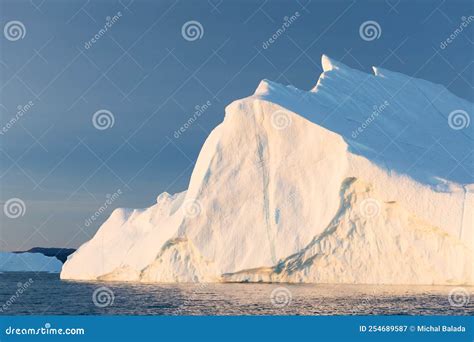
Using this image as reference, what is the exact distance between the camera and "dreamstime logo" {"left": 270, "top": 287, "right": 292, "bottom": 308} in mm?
20178

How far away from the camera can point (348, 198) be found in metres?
28.3

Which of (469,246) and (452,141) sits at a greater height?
(452,141)

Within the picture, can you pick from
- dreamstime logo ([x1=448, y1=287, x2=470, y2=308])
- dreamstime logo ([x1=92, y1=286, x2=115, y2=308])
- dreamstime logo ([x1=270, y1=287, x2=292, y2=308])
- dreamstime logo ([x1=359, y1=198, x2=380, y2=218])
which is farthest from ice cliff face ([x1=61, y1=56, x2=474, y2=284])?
dreamstime logo ([x1=270, y1=287, x2=292, y2=308])

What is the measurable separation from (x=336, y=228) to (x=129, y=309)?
10373mm

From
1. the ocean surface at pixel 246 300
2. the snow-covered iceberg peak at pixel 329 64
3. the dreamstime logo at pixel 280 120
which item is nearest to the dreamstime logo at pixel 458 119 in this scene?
the snow-covered iceberg peak at pixel 329 64

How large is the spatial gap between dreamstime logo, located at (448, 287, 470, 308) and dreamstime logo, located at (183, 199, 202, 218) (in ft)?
32.2

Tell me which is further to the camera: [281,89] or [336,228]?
[281,89]

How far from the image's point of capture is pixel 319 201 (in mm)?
28828

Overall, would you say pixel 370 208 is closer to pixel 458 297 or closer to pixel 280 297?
pixel 458 297

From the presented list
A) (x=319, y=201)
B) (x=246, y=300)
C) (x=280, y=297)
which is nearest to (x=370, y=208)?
(x=319, y=201)

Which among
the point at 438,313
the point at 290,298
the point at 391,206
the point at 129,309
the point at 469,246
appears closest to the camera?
the point at 438,313

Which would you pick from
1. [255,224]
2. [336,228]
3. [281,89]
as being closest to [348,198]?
[336,228]

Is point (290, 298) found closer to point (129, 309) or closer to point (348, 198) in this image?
point (129, 309)
